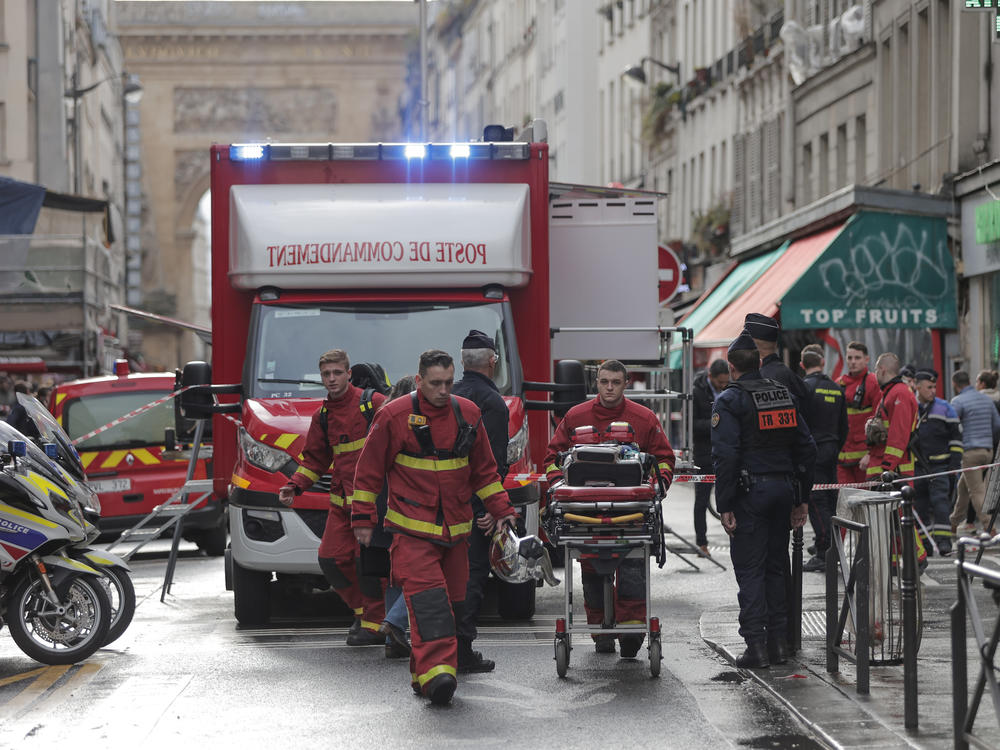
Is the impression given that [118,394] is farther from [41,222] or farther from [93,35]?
[93,35]

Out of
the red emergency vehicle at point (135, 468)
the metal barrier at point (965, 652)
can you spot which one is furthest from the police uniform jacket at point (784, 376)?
the red emergency vehicle at point (135, 468)

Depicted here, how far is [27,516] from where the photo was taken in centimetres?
1157

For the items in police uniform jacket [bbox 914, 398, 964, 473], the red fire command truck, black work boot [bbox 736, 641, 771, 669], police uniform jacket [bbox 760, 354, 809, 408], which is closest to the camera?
black work boot [bbox 736, 641, 771, 669]

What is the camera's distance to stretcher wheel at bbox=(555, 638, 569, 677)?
10.6 meters

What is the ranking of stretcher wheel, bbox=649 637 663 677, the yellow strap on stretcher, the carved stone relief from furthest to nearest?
the carved stone relief → stretcher wheel, bbox=649 637 663 677 → the yellow strap on stretcher

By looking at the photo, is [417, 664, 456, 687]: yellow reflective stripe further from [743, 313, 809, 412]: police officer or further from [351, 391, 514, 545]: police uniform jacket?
[743, 313, 809, 412]: police officer

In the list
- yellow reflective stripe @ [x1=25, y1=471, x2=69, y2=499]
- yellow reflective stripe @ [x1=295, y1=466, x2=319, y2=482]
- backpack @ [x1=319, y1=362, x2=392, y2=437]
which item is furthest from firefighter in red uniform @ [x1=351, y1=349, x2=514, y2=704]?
yellow reflective stripe @ [x1=25, y1=471, x2=69, y2=499]

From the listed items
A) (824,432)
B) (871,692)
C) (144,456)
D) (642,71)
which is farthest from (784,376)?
(642,71)

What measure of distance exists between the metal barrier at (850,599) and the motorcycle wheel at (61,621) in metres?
4.09

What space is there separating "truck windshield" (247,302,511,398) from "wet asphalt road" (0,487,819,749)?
1.62m

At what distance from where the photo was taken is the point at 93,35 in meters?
65.0

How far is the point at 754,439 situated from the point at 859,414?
21.0ft

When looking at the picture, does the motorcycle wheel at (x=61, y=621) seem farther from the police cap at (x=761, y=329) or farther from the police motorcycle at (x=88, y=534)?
the police cap at (x=761, y=329)

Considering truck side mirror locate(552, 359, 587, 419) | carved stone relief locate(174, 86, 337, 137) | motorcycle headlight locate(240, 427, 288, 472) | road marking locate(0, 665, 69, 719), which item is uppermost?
carved stone relief locate(174, 86, 337, 137)
